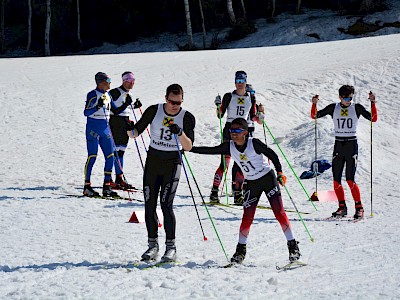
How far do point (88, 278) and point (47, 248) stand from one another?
1366mm

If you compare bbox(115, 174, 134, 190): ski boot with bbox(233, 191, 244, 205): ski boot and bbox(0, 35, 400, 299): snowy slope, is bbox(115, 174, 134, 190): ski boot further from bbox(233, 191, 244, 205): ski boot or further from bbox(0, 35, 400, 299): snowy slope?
bbox(233, 191, 244, 205): ski boot

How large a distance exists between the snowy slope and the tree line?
51.6 ft

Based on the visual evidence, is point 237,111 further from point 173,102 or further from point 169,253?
point 169,253

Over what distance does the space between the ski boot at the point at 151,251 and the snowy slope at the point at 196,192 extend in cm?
23

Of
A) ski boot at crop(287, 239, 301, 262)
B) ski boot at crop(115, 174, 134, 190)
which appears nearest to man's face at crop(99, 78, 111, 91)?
ski boot at crop(115, 174, 134, 190)

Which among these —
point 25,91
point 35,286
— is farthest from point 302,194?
point 25,91

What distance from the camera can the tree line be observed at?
126 feet

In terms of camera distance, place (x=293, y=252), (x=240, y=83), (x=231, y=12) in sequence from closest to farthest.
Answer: (x=293, y=252) → (x=240, y=83) → (x=231, y=12)

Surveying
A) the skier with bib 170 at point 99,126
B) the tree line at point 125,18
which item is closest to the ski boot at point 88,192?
the skier with bib 170 at point 99,126

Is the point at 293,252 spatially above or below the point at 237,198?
below

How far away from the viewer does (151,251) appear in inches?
251

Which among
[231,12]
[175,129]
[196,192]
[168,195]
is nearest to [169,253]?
[168,195]

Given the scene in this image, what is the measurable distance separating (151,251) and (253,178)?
1.27 meters

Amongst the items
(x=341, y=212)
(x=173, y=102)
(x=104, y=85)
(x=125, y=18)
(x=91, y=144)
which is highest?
(x=125, y=18)
